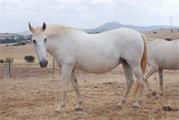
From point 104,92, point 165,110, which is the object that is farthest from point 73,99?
point 165,110

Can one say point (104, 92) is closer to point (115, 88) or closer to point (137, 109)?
point (115, 88)

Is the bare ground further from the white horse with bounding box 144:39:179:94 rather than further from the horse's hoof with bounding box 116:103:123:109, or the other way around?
the white horse with bounding box 144:39:179:94

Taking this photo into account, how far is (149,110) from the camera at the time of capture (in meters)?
8.30

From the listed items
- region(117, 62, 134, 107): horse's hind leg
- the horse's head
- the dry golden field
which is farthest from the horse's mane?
the dry golden field

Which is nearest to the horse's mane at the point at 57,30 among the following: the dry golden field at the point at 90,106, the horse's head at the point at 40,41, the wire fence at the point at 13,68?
the horse's head at the point at 40,41

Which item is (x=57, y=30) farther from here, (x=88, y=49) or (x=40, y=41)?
(x=88, y=49)

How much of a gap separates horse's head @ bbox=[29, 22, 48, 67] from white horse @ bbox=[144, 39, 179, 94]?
4.38 metres

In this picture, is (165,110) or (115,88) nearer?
(165,110)

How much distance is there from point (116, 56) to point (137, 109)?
138cm

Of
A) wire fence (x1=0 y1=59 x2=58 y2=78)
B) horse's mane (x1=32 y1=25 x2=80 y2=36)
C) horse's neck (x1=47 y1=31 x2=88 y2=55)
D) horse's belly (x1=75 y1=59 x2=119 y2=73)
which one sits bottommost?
wire fence (x1=0 y1=59 x2=58 y2=78)

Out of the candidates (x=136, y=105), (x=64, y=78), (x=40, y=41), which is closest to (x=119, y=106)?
(x=136, y=105)

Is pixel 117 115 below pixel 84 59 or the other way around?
below

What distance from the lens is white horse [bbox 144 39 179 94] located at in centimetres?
1084

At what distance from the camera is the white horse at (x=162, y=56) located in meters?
10.8
